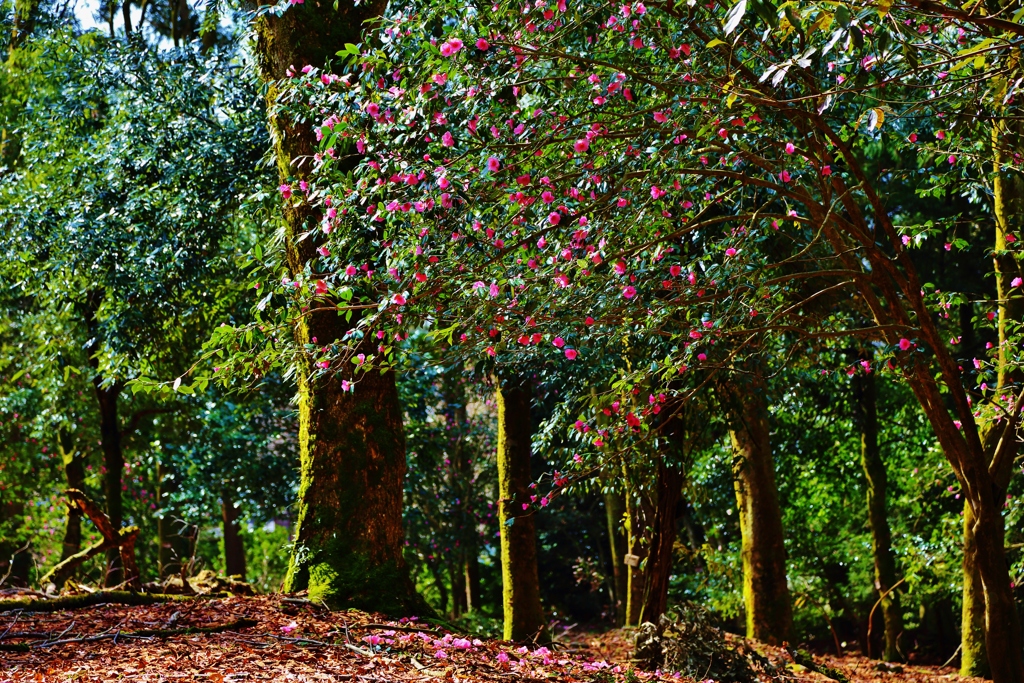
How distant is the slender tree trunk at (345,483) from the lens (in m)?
6.48

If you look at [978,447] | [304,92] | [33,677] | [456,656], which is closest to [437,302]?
[304,92]

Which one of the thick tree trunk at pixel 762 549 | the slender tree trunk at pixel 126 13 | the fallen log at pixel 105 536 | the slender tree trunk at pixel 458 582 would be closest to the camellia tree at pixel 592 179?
the fallen log at pixel 105 536

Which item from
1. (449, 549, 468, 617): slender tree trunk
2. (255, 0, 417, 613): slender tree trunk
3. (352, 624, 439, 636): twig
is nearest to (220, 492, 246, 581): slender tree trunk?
(449, 549, 468, 617): slender tree trunk

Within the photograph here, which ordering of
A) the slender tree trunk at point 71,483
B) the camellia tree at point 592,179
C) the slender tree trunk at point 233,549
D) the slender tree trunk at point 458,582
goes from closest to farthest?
1. the camellia tree at point 592,179
2. the slender tree trunk at point 71,483
3. the slender tree trunk at point 458,582
4. the slender tree trunk at point 233,549

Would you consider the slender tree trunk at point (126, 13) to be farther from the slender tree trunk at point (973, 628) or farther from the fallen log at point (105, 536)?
the slender tree trunk at point (973, 628)

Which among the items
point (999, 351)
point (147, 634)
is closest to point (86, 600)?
point (147, 634)

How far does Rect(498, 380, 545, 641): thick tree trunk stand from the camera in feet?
28.5

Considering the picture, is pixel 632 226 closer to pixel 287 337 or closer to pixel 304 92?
pixel 304 92

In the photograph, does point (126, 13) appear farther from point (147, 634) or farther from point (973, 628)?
point (973, 628)

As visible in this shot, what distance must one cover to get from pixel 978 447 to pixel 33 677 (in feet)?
17.8

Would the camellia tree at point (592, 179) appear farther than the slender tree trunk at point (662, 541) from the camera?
No

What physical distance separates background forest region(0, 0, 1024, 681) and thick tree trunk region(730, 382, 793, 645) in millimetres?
38

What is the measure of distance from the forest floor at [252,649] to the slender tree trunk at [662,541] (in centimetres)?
78

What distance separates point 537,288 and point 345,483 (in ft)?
7.81
